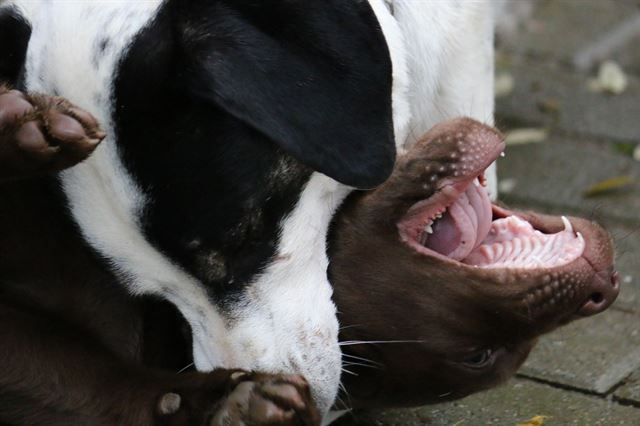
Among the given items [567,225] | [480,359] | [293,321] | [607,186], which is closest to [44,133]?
[293,321]

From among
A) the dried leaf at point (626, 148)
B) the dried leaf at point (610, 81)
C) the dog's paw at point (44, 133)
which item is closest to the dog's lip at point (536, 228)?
the dog's paw at point (44, 133)

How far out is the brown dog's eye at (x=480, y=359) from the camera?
7.74 ft

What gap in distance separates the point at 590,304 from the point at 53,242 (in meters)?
0.95

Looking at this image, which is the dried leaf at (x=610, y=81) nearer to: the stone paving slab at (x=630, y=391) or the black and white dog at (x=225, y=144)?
the stone paving slab at (x=630, y=391)

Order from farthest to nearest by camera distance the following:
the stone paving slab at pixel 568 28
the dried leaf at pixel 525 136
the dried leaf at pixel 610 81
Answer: the stone paving slab at pixel 568 28 < the dried leaf at pixel 610 81 < the dried leaf at pixel 525 136

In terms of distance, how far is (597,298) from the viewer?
7.78 feet

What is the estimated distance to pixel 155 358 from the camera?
8.35 feet

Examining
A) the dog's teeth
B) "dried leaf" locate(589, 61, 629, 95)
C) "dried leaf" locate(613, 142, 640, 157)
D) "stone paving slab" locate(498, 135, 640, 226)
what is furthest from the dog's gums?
"dried leaf" locate(589, 61, 629, 95)

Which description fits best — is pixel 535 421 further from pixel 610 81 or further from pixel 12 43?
pixel 610 81

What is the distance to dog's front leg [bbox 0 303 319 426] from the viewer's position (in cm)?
226

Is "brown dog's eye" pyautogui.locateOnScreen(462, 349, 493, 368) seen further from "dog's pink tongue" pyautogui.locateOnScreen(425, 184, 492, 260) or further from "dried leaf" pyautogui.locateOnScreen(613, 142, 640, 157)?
"dried leaf" pyautogui.locateOnScreen(613, 142, 640, 157)

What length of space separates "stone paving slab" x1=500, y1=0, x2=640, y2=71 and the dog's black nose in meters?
2.30

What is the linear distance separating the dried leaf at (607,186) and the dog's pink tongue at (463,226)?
3.88 ft

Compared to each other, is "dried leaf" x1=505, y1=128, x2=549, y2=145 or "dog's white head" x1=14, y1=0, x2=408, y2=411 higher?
"dog's white head" x1=14, y1=0, x2=408, y2=411
